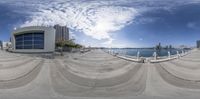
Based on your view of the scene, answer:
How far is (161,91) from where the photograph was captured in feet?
→ 11.6

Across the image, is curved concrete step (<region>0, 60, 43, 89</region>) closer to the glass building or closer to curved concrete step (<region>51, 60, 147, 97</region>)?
curved concrete step (<region>51, 60, 147, 97</region>)

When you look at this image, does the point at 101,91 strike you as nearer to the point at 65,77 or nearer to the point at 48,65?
the point at 65,77

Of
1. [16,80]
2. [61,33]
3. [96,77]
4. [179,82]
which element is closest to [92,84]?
[96,77]

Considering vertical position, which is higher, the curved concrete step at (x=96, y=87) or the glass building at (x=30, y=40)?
the glass building at (x=30, y=40)

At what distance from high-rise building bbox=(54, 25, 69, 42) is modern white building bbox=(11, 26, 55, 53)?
12cm

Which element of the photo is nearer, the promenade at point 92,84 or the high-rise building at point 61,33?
the promenade at point 92,84

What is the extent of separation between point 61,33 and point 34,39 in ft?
2.01

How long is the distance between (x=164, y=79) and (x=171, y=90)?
619mm

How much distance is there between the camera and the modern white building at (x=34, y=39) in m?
4.02

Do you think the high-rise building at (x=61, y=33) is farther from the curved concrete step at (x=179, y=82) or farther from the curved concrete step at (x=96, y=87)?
the curved concrete step at (x=179, y=82)

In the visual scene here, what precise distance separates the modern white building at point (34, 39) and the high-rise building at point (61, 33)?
0.12m

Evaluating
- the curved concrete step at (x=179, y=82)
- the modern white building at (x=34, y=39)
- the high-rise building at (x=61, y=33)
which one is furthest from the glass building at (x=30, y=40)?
the curved concrete step at (x=179, y=82)

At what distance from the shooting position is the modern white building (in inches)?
158

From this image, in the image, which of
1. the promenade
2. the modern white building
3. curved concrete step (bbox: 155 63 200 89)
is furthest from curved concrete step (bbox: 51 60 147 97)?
the modern white building
